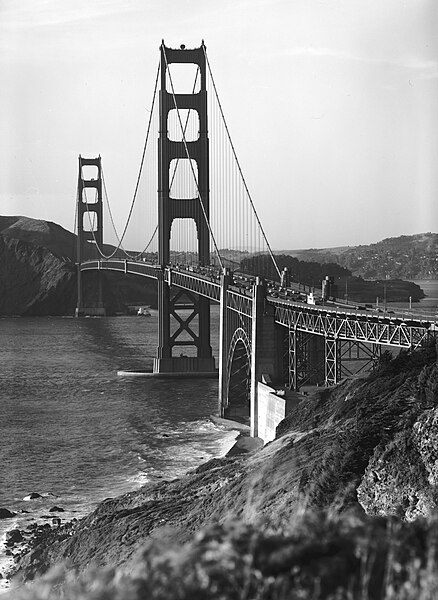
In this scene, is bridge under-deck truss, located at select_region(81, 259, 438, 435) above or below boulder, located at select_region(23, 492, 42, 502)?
above

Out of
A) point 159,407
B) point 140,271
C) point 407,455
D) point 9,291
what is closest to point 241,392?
point 159,407

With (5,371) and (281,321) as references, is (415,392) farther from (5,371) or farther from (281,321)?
(5,371)

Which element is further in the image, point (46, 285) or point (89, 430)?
point (46, 285)

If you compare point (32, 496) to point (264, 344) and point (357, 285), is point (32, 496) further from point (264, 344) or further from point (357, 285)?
point (357, 285)

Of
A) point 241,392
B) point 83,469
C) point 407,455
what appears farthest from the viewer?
point 241,392

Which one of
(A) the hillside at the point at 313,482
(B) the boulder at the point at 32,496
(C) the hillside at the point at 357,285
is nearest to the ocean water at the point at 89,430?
(B) the boulder at the point at 32,496

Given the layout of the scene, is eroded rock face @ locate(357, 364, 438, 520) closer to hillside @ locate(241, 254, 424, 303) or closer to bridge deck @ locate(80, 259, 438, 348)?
bridge deck @ locate(80, 259, 438, 348)

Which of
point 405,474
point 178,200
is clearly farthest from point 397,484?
point 178,200

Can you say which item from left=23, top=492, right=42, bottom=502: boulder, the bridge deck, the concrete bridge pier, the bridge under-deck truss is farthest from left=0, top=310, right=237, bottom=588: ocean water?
the bridge deck
